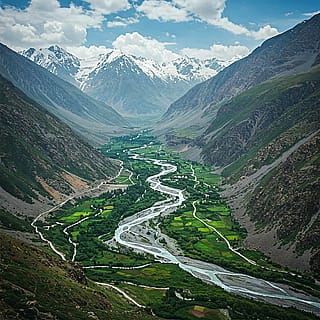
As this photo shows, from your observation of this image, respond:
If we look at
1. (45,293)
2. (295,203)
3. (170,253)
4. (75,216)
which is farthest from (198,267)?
(75,216)

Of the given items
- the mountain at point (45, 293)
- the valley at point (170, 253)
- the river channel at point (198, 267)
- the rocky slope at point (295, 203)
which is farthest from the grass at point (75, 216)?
the mountain at point (45, 293)

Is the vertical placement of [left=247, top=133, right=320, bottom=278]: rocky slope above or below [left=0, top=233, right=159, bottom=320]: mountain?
above

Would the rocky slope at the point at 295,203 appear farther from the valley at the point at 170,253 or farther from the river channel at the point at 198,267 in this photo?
the river channel at the point at 198,267

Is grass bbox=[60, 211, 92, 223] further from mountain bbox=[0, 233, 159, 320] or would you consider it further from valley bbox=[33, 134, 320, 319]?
mountain bbox=[0, 233, 159, 320]

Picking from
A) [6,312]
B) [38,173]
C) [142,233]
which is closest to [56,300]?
[6,312]

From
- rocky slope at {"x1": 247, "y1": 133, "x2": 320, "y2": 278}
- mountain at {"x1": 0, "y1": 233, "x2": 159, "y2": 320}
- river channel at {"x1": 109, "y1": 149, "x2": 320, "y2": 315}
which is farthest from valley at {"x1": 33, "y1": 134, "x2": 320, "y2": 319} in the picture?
mountain at {"x1": 0, "y1": 233, "x2": 159, "y2": 320}
